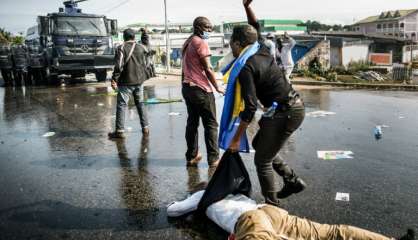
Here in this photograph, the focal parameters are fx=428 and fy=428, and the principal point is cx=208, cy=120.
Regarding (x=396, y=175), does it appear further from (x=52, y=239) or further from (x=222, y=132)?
(x=52, y=239)

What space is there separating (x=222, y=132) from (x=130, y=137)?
12.7ft

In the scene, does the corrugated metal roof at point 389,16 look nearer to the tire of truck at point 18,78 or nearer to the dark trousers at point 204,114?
the tire of truck at point 18,78

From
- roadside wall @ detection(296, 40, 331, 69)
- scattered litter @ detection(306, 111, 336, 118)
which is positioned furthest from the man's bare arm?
roadside wall @ detection(296, 40, 331, 69)

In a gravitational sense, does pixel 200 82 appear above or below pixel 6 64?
below

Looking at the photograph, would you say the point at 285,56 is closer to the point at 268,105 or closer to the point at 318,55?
the point at 318,55

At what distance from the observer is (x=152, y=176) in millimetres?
5199

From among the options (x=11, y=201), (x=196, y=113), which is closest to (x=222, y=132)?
(x=196, y=113)

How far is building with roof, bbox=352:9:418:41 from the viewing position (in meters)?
85.2

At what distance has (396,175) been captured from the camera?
5051 mm

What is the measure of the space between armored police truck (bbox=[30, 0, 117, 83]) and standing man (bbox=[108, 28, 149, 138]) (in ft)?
34.4

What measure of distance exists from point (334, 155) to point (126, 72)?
364 centimetres

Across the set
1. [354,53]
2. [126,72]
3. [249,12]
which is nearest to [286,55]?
[126,72]

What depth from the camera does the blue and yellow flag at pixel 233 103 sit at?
358 cm

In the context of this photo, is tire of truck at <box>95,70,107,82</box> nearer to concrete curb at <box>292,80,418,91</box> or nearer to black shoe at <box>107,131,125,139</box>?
concrete curb at <box>292,80,418,91</box>
